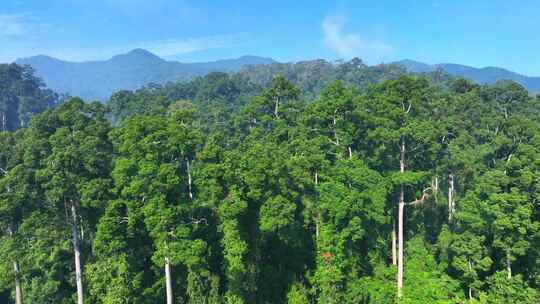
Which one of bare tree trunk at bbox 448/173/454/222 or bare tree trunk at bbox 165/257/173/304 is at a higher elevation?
bare tree trunk at bbox 448/173/454/222

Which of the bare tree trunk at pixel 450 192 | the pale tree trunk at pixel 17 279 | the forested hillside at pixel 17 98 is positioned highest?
the forested hillside at pixel 17 98

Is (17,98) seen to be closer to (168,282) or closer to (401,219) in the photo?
(168,282)

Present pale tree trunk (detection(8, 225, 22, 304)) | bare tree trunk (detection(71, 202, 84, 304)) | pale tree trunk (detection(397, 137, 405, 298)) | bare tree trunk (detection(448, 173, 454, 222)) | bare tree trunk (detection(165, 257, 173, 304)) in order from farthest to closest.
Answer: bare tree trunk (detection(448, 173, 454, 222)) < pale tree trunk (detection(397, 137, 405, 298)) < pale tree trunk (detection(8, 225, 22, 304)) < bare tree trunk (detection(71, 202, 84, 304)) < bare tree trunk (detection(165, 257, 173, 304))

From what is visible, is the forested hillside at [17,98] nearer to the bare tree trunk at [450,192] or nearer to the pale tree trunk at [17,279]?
the pale tree trunk at [17,279]

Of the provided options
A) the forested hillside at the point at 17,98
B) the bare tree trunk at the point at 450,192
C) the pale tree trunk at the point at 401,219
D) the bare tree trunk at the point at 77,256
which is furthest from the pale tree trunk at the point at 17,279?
the forested hillside at the point at 17,98

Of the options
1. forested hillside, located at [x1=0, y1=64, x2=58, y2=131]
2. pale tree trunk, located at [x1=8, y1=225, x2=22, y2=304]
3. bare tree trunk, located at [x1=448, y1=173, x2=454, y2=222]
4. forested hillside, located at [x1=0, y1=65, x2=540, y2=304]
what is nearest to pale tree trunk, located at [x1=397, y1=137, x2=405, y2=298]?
forested hillside, located at [x1=0, y1=65, x2=540, y2=304]

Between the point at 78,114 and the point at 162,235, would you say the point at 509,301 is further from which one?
the point at 78,114

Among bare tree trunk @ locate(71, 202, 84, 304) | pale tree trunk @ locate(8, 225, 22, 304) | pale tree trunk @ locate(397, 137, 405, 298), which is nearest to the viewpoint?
bare tree trunk @ locate(71, 202, 84, 304)

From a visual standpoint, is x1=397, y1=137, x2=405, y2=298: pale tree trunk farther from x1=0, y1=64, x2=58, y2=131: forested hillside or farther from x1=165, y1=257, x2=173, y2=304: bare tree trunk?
x1=0, y1=64, x2=58, y2=131: forested hillside

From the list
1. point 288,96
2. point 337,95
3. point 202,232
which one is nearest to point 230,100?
point 288,96
